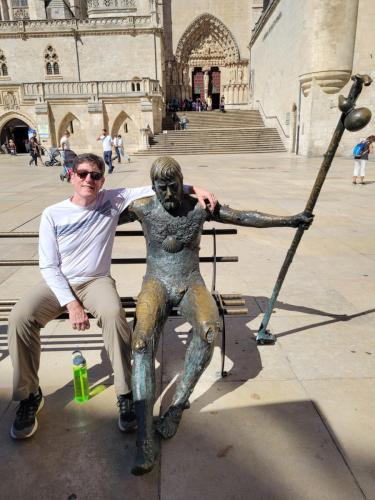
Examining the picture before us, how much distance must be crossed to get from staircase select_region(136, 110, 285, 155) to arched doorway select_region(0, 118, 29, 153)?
16953mm

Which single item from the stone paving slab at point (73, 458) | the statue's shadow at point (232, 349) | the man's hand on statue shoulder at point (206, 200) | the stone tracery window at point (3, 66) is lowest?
the statue's shadow at point (232, 349)

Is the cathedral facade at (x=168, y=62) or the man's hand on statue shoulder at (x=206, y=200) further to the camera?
the cathedral facade at (x=168, y=62)

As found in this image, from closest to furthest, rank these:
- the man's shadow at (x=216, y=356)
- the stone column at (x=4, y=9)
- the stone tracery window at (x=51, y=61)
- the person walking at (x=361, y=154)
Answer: the man's shadow at (x=216, y=356) → the person walking at (x=361, y=154) → the stone tracery window at (x=51, y=61) → the stone column at (x=4, y=9)

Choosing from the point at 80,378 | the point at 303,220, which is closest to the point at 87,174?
the point at 80,378

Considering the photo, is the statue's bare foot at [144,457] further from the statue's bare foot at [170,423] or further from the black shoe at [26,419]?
the black shoe at [26,419]

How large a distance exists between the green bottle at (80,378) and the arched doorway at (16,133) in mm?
37389

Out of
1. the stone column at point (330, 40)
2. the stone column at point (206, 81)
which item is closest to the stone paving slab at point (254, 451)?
the stone column at point (330, 40)

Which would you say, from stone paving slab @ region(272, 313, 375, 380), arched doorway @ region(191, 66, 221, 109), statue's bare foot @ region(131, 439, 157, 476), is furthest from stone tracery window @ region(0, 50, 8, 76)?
statue's bare foot @ region(131, 439, 157, 476)

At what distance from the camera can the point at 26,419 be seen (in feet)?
7.49

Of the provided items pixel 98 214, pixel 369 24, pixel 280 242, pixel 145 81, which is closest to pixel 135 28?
pixel 145 81

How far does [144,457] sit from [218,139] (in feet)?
83.1

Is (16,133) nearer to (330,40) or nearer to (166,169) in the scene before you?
(330,40)

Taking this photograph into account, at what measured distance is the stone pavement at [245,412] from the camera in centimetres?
194

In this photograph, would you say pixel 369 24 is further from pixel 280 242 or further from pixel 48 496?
pixel 48 496
